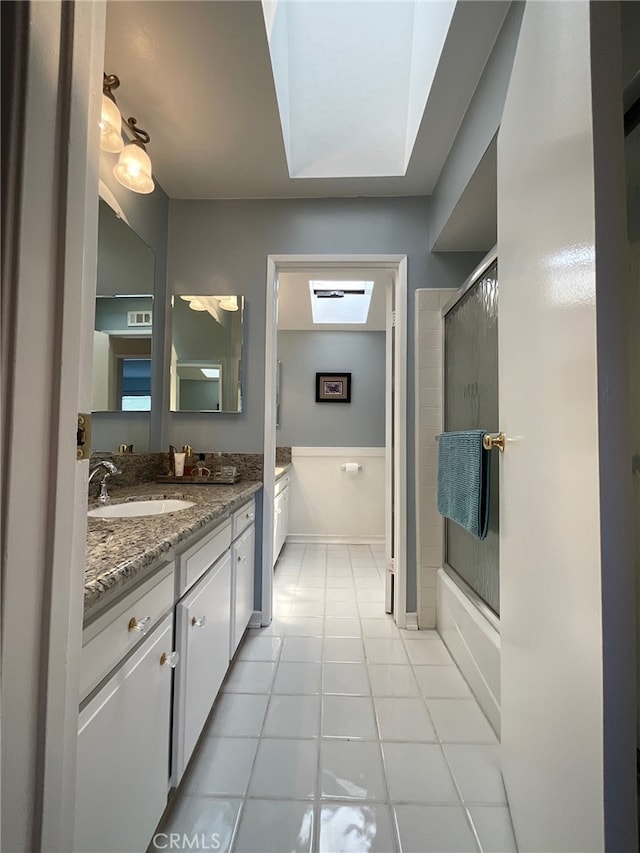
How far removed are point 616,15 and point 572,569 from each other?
0.87 meters

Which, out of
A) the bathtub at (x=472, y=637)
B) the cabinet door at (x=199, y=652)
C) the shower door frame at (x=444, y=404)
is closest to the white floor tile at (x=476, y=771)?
the bathtub at (x=472, y=637)

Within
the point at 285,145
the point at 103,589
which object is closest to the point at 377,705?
the point at 103,589

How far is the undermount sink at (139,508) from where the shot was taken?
1.45m

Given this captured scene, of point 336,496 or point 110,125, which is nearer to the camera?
point 110,125

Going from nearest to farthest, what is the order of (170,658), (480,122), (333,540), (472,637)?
(170,658) < (480,122) < (472,637) < (333,540)

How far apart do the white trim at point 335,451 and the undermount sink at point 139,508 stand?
2.77 m

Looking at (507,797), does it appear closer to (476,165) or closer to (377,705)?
(377,705)

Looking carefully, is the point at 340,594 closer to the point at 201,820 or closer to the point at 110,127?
the point at 201,820

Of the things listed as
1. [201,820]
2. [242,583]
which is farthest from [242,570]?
[201,820]

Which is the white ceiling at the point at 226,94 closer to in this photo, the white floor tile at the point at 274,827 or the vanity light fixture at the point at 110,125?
the vanity light fixture at the point at 110,125

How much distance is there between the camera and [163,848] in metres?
0.99

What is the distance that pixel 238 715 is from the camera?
147cm

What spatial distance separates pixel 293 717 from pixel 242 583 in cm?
57

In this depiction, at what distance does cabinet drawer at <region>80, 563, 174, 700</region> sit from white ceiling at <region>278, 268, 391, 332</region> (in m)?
1.98
